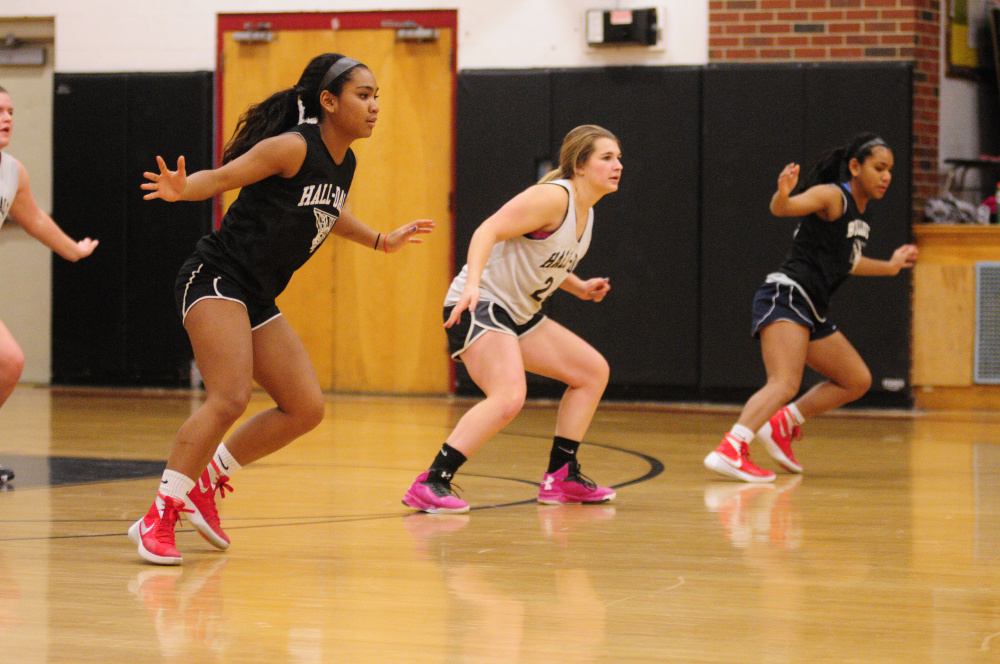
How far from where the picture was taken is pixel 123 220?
905 centimetres

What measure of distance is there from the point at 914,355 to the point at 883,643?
5973 millimetres

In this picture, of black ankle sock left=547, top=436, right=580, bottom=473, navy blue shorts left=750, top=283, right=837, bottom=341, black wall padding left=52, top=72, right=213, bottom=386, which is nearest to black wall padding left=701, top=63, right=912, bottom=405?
navy blue shorts left=750, top=283, right=837, bottom=341

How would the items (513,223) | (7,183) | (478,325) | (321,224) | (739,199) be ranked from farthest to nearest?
(739,199)
(7,183)
(478,325)
(513,223)
(321,224)

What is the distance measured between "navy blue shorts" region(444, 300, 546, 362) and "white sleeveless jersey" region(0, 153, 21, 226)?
178cm

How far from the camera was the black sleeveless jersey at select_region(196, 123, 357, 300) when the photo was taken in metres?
3.18

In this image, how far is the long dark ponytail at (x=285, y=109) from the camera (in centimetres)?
326

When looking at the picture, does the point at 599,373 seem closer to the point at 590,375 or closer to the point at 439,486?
the point at 590,375

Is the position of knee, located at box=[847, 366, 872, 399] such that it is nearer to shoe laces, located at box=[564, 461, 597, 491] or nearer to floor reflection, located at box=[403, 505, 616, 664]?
shoe laces, located at box=[564, 461, 597, 491]

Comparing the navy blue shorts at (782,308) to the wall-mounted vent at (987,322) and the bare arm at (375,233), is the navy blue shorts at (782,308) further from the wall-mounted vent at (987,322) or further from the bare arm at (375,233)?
the wall-mounted vent at (987,322)

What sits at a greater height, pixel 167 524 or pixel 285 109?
pixel 285 109

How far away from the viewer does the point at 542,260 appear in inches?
161

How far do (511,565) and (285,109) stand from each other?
1.35 meters

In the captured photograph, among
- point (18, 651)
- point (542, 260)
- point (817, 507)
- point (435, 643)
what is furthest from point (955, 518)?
point (18, 651)

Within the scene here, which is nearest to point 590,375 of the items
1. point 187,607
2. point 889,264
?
point 889,264
